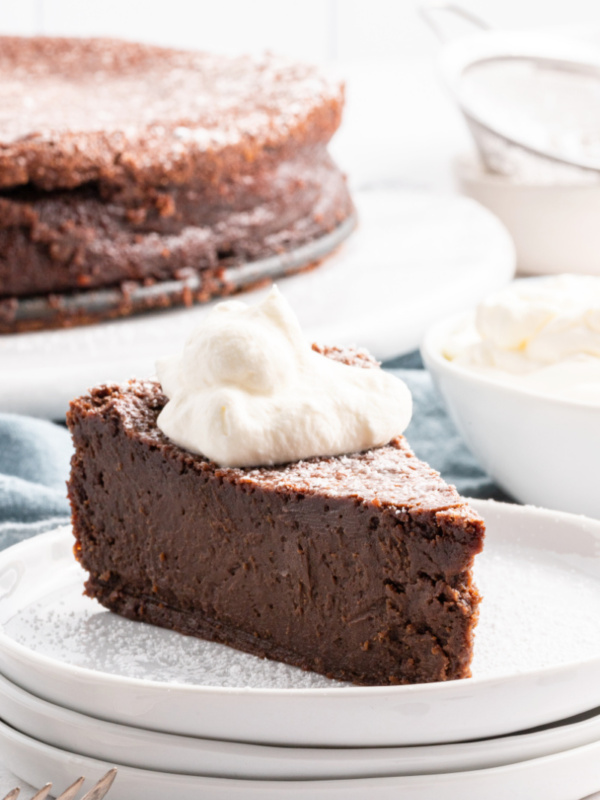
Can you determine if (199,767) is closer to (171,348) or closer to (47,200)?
(171,348)

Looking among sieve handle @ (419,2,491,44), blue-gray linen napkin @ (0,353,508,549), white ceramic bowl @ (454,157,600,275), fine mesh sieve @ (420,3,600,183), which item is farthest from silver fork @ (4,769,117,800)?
sieve handle @ (419,2,491,44)

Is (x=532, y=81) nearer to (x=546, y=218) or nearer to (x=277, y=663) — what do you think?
(x=546, y=218)

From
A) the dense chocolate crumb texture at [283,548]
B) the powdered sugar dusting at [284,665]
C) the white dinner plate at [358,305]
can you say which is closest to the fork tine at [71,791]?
the powdered sugar dusting at [284,665]

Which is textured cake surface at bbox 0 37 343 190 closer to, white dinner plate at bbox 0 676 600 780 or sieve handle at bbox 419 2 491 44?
sieve handle at bbox 419 2 491 44

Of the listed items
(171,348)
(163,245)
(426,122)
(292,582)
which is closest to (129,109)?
(163,245)

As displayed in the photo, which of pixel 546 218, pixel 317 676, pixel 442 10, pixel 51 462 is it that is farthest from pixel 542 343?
pixel 442 10

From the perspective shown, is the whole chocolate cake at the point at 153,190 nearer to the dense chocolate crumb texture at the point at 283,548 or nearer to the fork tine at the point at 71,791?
the dense chocolate crumb texture at the point at 283,548
